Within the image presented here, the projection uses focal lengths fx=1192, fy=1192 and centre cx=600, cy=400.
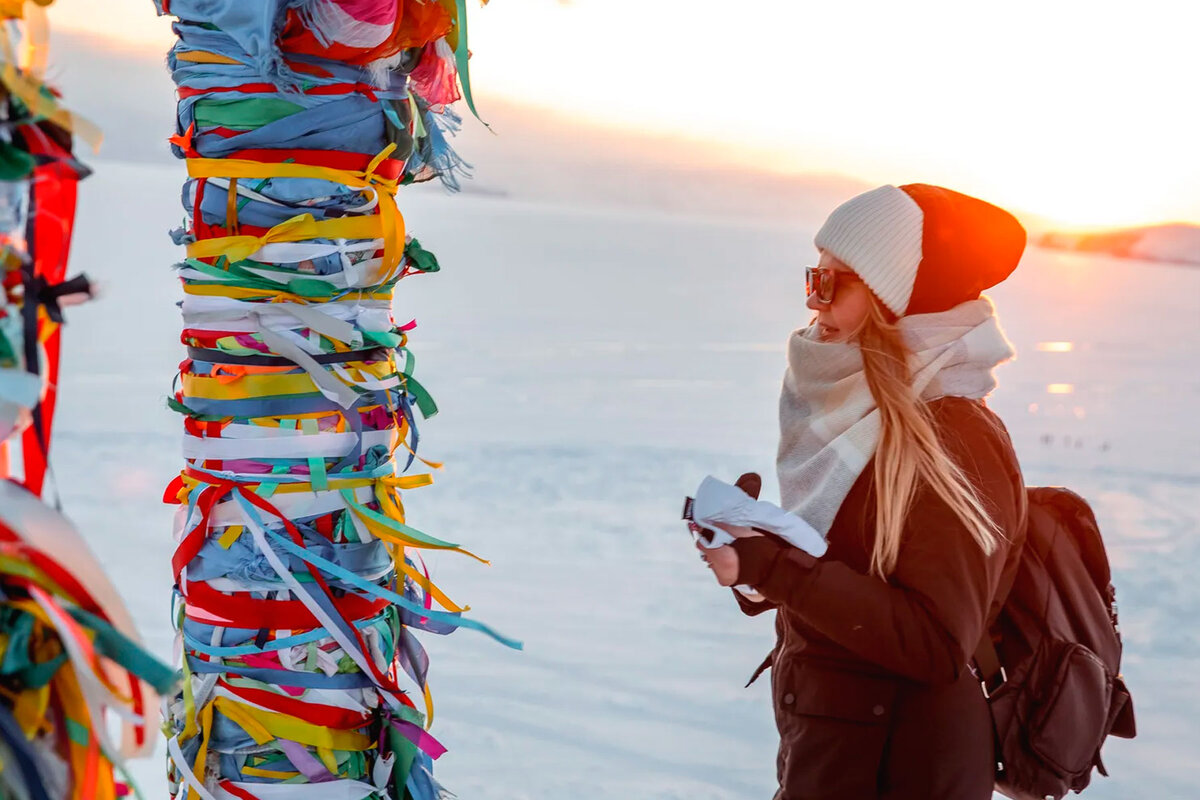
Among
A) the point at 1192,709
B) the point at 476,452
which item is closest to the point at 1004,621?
the point at 1192,709

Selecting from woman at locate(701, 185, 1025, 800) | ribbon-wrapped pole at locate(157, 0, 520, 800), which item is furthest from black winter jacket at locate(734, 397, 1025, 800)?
ribbon-wrapped pole at locate(157, 0, 520, 800)

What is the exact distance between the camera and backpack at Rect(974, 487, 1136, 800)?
59.6 inches

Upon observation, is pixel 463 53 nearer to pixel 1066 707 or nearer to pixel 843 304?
pixel 843 304

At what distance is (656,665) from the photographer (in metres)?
3.13

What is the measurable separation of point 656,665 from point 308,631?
1797 millimetres

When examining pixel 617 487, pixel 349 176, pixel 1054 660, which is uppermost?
pixel 349 176

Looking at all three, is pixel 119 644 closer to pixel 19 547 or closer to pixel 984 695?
pixel 19 547

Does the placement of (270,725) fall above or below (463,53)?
below

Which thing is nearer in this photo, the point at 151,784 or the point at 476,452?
the point at 151,784

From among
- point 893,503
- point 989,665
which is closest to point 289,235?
point 893,503

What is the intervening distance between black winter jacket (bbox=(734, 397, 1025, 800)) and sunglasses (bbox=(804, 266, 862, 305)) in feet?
0.64

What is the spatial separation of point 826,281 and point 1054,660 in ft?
1.87

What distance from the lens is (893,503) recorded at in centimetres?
145

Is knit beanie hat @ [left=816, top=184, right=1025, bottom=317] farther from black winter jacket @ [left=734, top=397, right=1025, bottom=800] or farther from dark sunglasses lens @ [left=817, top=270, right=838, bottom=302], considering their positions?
black winter jacket @ [left=734, top=397, right=1025, bottom=800]
